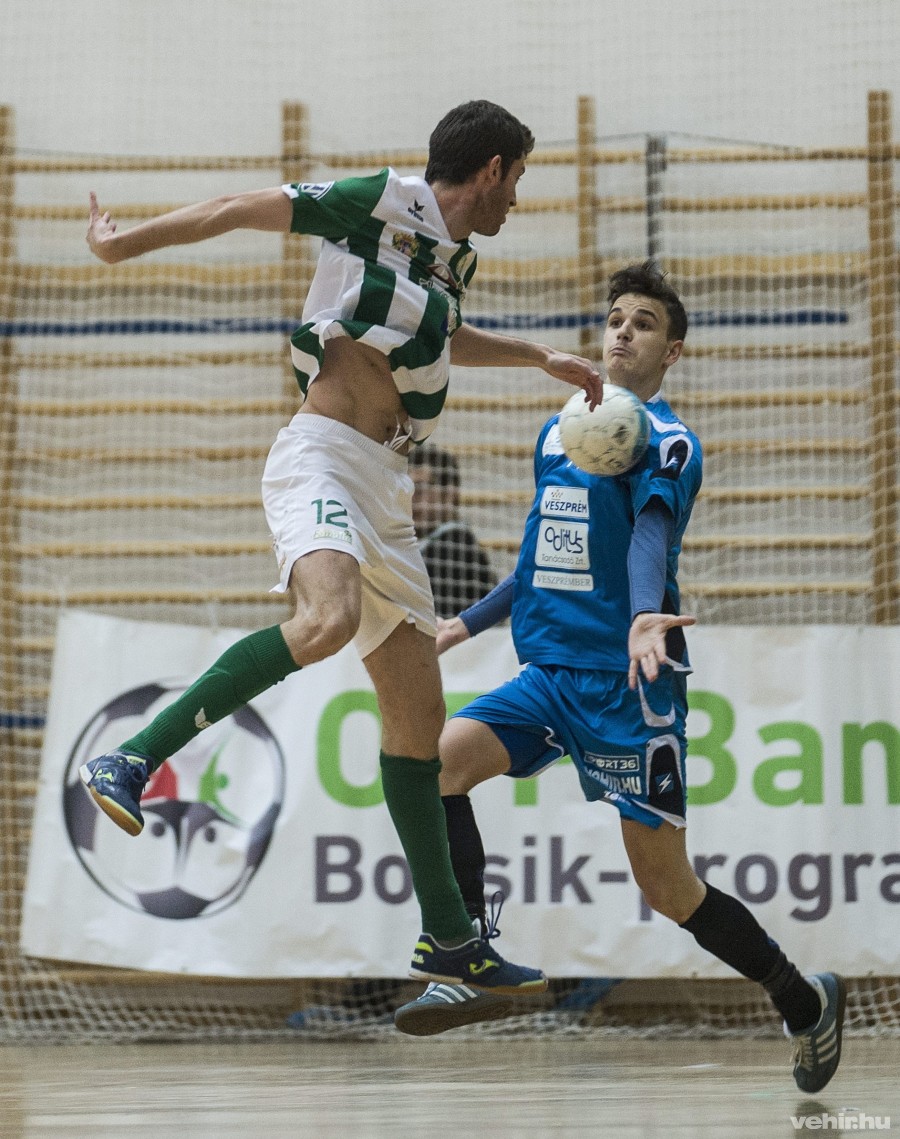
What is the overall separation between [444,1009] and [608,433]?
136 cm

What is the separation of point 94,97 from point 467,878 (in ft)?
15.6

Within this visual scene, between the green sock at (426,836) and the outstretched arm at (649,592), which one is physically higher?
the outstretched arm at (649,592)

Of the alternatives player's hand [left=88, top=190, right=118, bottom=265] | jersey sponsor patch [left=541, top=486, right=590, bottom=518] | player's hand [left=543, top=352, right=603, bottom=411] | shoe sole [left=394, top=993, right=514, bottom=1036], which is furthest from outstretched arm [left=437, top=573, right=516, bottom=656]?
player's hand [left=88, top=190, right=118, bottom=265]

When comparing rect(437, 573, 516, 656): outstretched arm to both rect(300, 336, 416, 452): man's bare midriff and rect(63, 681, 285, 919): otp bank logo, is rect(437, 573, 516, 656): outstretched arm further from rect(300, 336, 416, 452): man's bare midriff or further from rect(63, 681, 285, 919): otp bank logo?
rect(63, 681, 285, 919): otp bank logo

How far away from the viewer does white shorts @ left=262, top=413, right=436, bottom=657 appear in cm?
318

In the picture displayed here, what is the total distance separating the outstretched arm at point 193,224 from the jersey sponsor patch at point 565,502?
99 cm

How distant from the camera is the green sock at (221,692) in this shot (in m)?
3.12

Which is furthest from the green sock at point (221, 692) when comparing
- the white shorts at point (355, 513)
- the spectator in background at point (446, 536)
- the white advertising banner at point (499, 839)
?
the spectator in background at point (446, 536)

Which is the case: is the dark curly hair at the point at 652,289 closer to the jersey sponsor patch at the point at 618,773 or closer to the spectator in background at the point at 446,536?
the jersey sponsor patch at the point at 618,773

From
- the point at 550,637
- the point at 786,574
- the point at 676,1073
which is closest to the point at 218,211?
the point at 550,637

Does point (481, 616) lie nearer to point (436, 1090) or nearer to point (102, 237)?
point (436, 1090)

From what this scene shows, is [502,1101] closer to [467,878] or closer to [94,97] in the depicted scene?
[467,878]

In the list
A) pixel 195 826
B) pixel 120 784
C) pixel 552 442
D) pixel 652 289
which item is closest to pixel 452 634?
pixel 552 442

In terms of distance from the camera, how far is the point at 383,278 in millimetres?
3312
